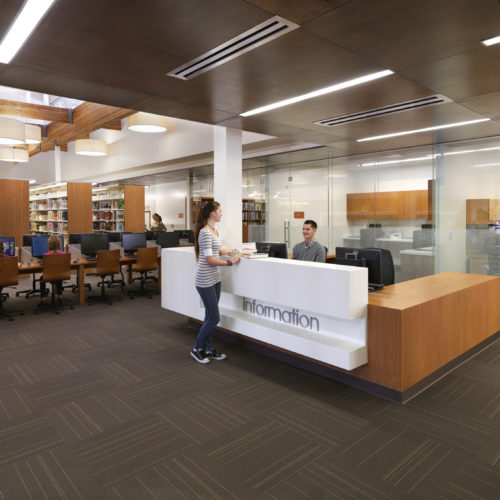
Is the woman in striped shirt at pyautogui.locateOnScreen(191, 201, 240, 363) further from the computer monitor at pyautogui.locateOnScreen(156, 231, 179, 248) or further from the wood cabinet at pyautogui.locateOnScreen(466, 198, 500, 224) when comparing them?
the computer monitor at pyautogui.locateOnScreen(156, 231, 179, 248)

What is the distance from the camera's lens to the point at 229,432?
2.83 m

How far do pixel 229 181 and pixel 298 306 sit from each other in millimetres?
2323

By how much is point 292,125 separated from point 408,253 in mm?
3240

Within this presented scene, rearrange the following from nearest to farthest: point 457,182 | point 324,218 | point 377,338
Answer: point 377,338
point 457,182
point 324,218

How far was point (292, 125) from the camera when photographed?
5.29 meters

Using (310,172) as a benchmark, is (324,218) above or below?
below

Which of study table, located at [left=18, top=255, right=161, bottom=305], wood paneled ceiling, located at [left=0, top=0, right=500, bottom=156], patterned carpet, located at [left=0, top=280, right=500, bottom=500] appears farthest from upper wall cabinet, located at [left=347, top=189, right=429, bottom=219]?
study table, located at [left=18, top=255, right=161, bottom=305]

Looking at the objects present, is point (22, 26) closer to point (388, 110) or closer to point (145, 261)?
point (388, 110)

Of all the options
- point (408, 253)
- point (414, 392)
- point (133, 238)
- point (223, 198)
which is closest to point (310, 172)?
point (408, 253)

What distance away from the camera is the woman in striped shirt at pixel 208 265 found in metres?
4.04

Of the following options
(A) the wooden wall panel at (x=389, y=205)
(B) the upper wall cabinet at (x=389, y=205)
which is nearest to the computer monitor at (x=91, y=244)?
(B) the upper wall cabinet at (x=389, y=205)

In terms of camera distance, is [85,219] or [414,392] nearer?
[414,392]

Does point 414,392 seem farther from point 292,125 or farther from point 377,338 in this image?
point 292,125

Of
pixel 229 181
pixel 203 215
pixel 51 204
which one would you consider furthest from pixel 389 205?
pixel 51 204
